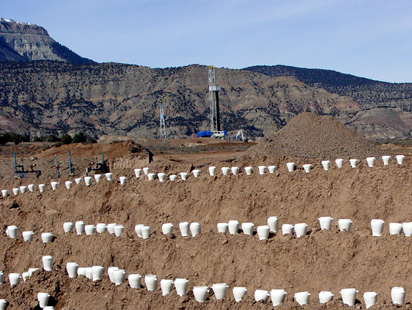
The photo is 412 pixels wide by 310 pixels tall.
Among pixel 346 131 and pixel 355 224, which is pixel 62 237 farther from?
pixel 346 131

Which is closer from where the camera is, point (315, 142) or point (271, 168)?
point (271, 168)

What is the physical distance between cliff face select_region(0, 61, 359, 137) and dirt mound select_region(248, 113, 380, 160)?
78.8 meters

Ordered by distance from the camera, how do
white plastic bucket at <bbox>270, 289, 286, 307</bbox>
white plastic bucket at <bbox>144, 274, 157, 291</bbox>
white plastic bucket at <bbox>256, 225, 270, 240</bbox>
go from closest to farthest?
1. white plastic bucket at <bbox>270, 289, 286, 307</bbox>
2. white plastic bucket at <bbox>144, 274, 157, 291</bbox>
3. white plastic bucket at <bbox>256, 225, 270, 240</bbox>

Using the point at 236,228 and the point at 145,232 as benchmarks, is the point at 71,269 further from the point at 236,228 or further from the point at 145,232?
the point at 236,228

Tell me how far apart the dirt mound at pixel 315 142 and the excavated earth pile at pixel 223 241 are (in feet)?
15.3

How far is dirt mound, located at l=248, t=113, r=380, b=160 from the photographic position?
2202 cm

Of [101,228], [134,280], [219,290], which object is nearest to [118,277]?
[134,280]

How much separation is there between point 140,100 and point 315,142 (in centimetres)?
10489

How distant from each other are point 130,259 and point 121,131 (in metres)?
101

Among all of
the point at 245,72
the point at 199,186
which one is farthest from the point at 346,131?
the point at 245,72

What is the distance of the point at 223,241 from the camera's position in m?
9.85

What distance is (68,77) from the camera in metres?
131

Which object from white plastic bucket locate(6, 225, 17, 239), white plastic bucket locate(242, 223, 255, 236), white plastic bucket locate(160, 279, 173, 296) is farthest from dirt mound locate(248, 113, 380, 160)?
white plastic bucket locate(160, 279, 173, 296)

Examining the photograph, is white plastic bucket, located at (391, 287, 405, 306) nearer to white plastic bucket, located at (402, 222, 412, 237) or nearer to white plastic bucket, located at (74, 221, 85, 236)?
white plastic bucket, located at (402, 222, 412, 237)
